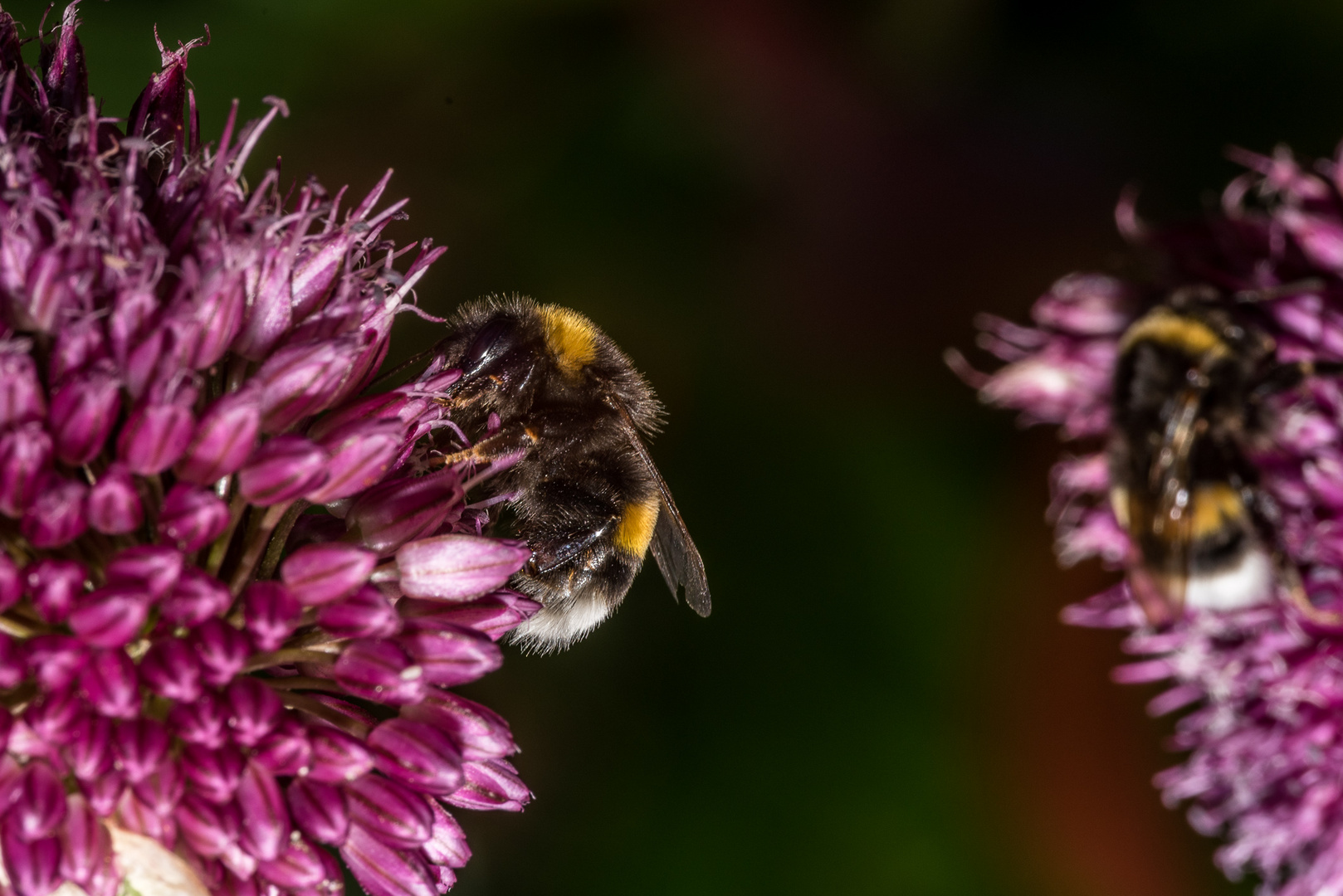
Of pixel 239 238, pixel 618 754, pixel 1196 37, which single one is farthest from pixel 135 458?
pixel 1196 37

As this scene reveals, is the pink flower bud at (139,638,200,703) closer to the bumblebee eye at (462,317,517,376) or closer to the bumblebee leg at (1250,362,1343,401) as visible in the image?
the bumblebee eye at (462,317,517,376)

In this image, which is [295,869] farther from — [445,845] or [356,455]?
[356,455]

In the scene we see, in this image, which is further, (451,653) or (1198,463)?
(1198,463)

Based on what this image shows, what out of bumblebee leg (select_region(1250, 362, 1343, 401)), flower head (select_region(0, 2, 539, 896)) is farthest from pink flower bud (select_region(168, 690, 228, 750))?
bumblebee leg (select_region(1250, 362, 1343, 401))

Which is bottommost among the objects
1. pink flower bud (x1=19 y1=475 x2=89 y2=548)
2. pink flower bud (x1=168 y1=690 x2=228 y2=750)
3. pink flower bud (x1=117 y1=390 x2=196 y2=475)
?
pink flower bud (x1=168 y1=690 x2=228 y2=750)

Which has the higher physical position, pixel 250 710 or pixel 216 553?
pixel 216 553

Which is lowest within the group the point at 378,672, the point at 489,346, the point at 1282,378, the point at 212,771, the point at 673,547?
the point at 212,771

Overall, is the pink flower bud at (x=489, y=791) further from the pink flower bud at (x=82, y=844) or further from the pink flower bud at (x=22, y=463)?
the pink flower bud at (x=22, y=463)

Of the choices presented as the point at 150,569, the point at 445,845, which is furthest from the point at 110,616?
the point at 445,845
